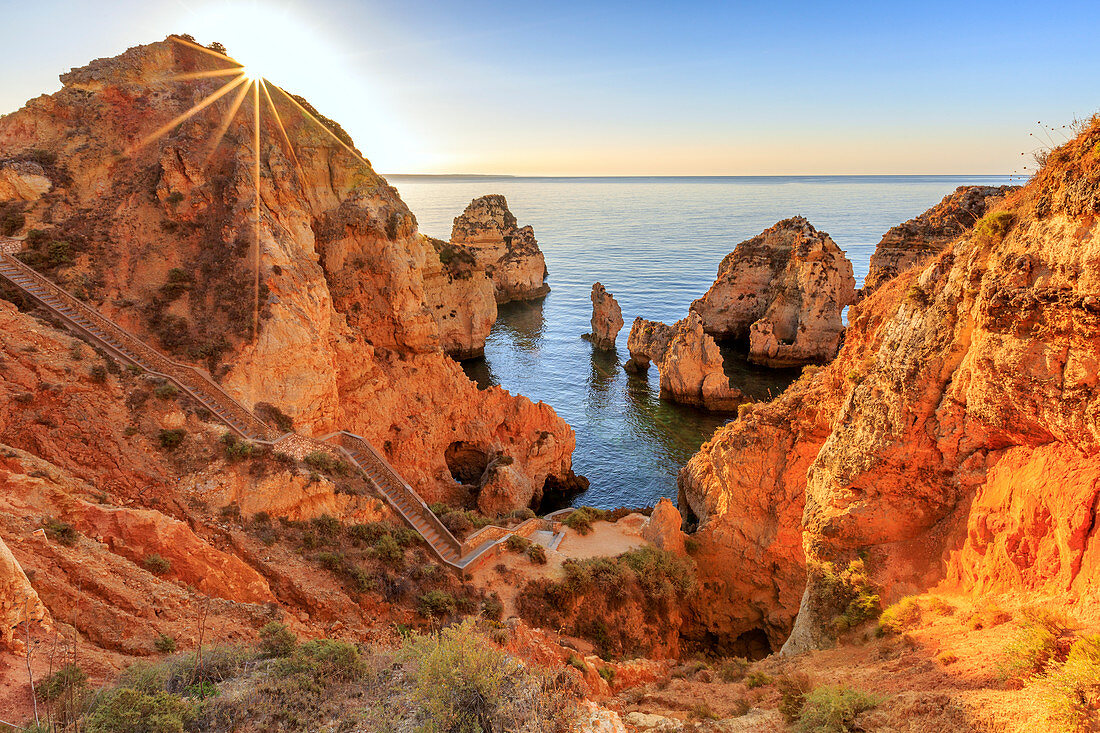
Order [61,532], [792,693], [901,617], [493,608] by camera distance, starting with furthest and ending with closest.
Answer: [493,608], [901,617], [61,532], [792,693]

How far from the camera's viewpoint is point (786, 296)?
5522cm

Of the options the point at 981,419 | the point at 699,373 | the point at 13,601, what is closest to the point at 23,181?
the point at 13,601

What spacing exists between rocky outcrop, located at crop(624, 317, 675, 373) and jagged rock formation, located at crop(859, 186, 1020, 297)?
1681 centimetres

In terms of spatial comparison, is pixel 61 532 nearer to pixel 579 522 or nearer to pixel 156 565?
pixel 156 565

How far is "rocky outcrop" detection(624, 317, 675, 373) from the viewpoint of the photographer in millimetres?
49562

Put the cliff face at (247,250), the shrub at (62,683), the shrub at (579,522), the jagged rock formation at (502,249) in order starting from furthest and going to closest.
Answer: the jagged rock formation at (502,249) < the shrub at (579,522) < the cliff face at (247,250) < the shrub at (62,683)

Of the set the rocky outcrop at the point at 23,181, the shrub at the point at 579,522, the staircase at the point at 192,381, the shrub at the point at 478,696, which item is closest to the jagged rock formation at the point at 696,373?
the shrub at the point at 579,522

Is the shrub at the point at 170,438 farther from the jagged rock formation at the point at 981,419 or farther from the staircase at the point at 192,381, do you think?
the jagged rock formation at the point at 981,419

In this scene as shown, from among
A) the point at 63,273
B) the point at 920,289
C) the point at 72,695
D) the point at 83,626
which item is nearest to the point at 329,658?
the point at 72,695

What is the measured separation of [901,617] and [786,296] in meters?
48.7

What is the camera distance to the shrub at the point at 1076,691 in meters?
6.65

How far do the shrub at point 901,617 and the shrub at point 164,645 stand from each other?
14750 millimetres

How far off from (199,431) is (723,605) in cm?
2059

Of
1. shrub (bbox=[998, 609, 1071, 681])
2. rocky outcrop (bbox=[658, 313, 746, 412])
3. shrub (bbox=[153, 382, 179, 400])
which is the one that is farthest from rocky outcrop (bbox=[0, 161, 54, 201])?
rocky outcrop (bbox=[658, 313, 746, 412])
